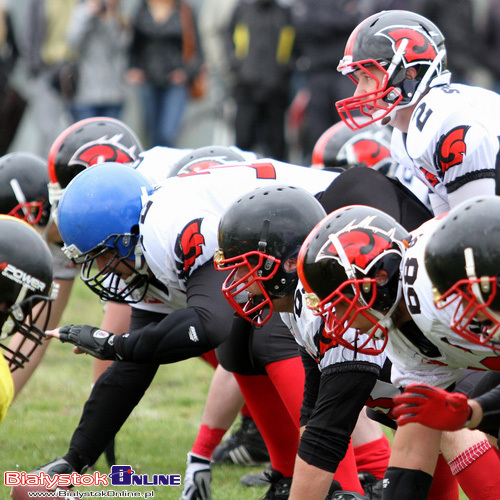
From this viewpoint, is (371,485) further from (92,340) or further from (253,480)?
(92,340)

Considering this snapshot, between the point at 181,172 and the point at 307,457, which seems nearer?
the point at 307,457

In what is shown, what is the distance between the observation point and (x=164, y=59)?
10922 millimetres

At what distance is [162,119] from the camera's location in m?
11.2

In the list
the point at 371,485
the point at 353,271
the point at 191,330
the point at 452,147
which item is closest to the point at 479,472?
the point at 371,485

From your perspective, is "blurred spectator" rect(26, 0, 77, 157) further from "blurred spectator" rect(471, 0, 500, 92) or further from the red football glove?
the red football glove

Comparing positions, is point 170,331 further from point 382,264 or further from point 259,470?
point 259,470

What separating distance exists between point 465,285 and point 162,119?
8499 millimetres

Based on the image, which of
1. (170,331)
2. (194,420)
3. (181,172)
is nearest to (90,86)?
(194,420)

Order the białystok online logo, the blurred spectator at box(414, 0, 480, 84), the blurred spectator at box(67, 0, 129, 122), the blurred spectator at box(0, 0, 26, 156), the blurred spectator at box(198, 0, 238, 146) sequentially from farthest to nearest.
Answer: the blurred spectator at box(198, 0, 238, 146), the blurred spectator at box(0, 0, 26, 156), the blurred spectator at box(67, 0, 129, 122), the blurred spectator at box(414, 0, 480, 84), the białystok online logo

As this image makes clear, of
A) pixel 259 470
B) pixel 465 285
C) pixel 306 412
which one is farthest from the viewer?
pixel 259 470

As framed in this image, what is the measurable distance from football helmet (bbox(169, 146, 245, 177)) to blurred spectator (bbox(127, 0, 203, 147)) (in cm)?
603

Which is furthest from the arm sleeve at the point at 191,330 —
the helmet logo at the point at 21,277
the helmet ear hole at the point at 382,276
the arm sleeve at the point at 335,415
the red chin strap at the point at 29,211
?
the red chin strap at the point at 29,211

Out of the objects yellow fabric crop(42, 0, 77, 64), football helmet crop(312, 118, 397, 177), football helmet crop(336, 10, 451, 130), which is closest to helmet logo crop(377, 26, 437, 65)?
football helmet crop(336, 10, 451, 130)

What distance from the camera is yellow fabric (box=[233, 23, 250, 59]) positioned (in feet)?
35.0
